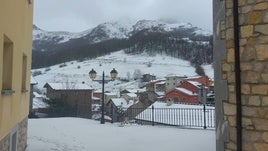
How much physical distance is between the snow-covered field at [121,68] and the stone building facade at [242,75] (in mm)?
85610

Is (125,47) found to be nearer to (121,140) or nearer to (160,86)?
Answer: (160,86)

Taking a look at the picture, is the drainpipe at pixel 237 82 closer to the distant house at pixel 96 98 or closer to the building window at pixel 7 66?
the building window at pixel 7 66

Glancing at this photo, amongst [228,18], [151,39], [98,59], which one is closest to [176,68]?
[151,39]

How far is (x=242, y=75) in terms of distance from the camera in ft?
20.1

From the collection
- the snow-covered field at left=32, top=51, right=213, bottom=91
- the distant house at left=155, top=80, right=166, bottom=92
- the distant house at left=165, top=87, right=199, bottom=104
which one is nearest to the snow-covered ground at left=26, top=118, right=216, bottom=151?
the distant house at left=165, top=87, right=199, bottom=104

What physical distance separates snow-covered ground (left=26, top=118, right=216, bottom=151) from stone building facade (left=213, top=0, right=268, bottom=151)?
526 centimetres

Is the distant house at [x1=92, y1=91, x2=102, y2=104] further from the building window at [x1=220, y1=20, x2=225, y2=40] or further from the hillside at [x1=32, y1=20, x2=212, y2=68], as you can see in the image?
the building window at [x1=220, y1=20, x2=225, y2=40]

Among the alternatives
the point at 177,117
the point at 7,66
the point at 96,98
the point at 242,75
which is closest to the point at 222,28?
the point at 242,75

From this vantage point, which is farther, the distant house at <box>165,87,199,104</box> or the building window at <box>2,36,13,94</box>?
the distant house at <box>165,87,199,104</box>

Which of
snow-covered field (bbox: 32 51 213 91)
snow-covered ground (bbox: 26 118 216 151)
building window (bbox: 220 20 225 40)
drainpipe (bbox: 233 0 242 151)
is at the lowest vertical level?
snow-covered ground (bbox: 26 118 216 151)

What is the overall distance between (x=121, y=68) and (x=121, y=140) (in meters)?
117

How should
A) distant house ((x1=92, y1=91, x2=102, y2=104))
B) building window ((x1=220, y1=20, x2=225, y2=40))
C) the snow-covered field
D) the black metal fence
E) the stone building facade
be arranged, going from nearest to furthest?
the stone building facade → building window ((x1=220, y1=20, x2=225, y2=40)) → the black metal fence → distant house ((x1=92, y1=91, x2=102, y2=104)) → the snow-covered field

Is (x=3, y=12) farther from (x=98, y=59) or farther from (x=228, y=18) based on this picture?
(x=98, y=59)

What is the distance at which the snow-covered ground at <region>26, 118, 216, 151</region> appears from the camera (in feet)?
39.4
